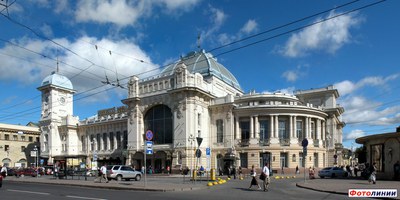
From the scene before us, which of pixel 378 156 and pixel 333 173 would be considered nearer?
pixel 378 156

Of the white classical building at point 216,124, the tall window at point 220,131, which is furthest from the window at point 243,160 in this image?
the tall window at point 220,131

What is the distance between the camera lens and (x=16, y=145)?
8262 centimetres

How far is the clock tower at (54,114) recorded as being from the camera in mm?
75438

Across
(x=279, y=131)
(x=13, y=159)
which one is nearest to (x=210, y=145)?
(x=279, y=131)

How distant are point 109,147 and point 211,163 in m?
22.8

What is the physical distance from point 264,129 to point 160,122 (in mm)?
16051

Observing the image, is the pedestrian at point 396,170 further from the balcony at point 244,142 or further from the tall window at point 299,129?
the balcony at point 244,142

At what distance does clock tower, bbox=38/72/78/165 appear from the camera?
2970 inches

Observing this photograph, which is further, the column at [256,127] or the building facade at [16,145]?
the building facade at [16,145]

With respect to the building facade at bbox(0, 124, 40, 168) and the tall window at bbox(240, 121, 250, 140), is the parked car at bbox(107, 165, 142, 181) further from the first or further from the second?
the building facade at bbox(0, 124, 40, 168)

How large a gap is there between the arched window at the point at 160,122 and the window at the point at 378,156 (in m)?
30.2

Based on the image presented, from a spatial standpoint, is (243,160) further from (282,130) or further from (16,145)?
(16,145)

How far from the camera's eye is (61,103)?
257 ft

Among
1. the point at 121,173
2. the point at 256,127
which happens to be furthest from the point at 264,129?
the point at 121,173
